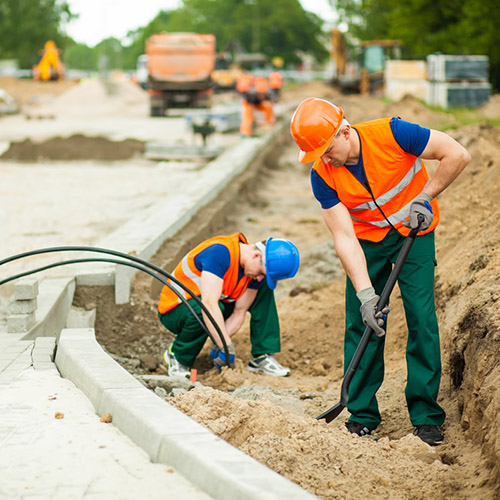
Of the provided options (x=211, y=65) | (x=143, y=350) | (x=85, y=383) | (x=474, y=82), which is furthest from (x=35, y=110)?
(x=85, y=383)

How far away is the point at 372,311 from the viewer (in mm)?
3967

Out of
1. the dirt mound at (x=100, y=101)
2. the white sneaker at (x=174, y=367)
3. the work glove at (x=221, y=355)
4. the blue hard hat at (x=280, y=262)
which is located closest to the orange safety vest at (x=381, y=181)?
the blue hard hat at (x=280, y=262)

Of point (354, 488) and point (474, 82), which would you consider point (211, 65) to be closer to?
point (474, 82)

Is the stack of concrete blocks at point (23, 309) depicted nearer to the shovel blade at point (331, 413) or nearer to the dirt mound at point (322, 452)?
the dirt mound at point (322, 452)

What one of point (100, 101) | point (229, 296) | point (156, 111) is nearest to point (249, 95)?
point (156, 111)

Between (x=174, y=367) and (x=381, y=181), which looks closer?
(x=381, y=181)

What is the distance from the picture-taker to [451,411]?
4.37 metres

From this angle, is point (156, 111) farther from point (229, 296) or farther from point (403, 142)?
point (403, 142)

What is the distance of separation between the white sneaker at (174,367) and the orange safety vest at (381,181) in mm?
2065

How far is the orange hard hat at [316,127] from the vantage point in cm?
385

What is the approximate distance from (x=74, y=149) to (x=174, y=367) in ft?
39.1

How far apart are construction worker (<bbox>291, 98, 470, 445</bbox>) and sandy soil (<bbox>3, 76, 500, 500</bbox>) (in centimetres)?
34

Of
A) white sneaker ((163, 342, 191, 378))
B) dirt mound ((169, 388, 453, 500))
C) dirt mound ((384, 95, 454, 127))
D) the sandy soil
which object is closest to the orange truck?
dirt mound ((384, 95, 454, 127))

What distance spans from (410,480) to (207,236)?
5.77 metres
